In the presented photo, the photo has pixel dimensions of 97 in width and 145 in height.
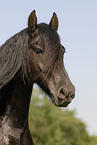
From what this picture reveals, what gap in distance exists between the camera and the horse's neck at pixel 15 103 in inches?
124

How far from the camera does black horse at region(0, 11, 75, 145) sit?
300cm

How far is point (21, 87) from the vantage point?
10.5 feet

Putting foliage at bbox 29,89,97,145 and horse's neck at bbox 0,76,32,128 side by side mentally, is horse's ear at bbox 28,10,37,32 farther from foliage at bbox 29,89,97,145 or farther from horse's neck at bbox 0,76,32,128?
foliage at bbox 29,89,97,145

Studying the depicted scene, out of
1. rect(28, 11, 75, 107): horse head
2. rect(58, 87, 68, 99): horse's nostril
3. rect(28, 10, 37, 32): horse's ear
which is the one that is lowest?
rect(58, 87, 68, 99): horse's nostril

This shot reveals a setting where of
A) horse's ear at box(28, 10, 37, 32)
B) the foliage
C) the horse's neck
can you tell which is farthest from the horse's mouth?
the foliage

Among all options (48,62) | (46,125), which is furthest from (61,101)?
(46,125)

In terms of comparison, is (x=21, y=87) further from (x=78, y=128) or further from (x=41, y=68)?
(x=78, y=128)

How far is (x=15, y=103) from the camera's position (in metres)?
3.21

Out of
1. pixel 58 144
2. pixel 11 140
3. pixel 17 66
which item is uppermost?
pixel 17 66

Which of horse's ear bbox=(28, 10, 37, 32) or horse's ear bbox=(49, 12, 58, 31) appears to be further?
horse's ear bbox=(49, 12, 58, 31)

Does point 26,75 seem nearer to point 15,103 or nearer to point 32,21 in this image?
point 15,103

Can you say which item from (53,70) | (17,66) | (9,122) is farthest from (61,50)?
(9,122)

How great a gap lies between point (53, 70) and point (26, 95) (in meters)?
0.48

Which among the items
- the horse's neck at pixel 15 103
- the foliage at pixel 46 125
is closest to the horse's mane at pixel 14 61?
the horse's neck at pixel 15 103
